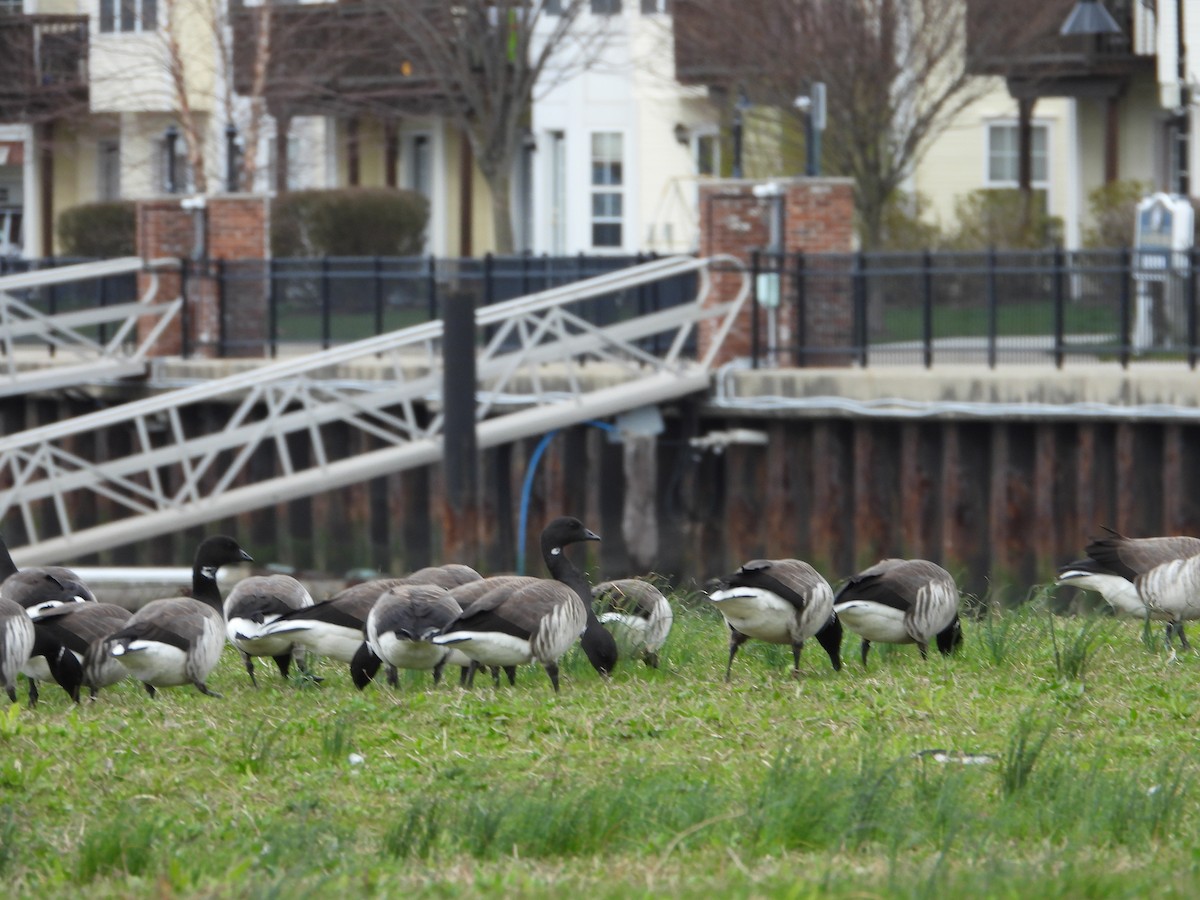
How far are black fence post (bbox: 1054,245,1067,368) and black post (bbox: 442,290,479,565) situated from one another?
6337mm

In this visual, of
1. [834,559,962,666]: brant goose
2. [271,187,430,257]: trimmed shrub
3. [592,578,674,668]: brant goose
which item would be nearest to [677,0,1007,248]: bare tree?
[271,187,430,257]: trimmed shrub

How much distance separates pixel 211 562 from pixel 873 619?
11.3 feet

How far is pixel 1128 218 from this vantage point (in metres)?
33.9

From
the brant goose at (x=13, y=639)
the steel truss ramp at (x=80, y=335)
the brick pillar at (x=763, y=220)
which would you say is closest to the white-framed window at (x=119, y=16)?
the steel truss ramp at (x=80, y=335)

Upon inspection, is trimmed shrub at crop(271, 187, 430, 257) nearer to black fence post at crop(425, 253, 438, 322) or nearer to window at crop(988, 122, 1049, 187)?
black fence post at crop(425, 253, 438, 322)

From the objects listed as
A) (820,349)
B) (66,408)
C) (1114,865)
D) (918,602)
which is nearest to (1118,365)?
(820,349)

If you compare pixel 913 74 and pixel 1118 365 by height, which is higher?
pixel 913 74

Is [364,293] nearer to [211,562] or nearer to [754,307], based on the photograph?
[754,307]

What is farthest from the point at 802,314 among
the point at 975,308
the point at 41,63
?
the point at 41,63

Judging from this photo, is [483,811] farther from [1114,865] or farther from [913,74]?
[913,74]

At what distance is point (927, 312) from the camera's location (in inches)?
881

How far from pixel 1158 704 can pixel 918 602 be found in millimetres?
1387

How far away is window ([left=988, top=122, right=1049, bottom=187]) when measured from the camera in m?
43.4

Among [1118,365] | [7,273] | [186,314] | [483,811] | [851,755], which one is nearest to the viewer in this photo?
[483,811]
